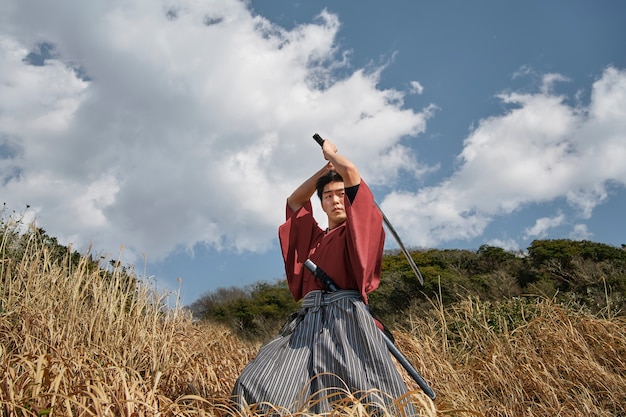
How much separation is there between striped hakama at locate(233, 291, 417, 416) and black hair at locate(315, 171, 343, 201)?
0.63 m

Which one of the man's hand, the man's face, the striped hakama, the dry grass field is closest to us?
the striped hakama

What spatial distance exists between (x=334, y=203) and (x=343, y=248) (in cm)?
29

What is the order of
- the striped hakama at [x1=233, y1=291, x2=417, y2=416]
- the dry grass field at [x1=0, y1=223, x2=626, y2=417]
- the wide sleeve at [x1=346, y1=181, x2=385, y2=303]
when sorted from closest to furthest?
the striped hakama at [x1=233, y1=291, x2=417, y2=416]
the wide sleeve at [x1=346, y1=181, x2=385, y2=303]
the dry grass field at [x1=0, y1=223, x2=626, y2=417]

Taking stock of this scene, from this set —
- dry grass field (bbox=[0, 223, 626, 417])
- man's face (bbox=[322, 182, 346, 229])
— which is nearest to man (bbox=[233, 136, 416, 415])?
man's face (bbox=[322, 182, 346, 229])

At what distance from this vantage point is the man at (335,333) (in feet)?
7.80

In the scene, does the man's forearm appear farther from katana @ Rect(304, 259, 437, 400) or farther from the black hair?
katana @ Rect(304, 259, 437, 400)

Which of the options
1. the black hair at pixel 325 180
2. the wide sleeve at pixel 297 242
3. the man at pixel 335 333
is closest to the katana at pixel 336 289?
the man at pixel 335 333

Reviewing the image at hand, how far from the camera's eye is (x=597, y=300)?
19.5ft

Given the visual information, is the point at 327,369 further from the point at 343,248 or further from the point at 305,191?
the point at 305,191

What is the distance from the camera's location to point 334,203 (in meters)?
2.89

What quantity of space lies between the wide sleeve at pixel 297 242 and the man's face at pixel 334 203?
180mm

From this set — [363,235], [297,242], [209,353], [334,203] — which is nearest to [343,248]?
[363,235]

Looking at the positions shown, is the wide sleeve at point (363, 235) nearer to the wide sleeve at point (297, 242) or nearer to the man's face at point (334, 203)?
the man's face at point (334, 203)

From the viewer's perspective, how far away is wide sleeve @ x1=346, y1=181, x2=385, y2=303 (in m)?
2.56
